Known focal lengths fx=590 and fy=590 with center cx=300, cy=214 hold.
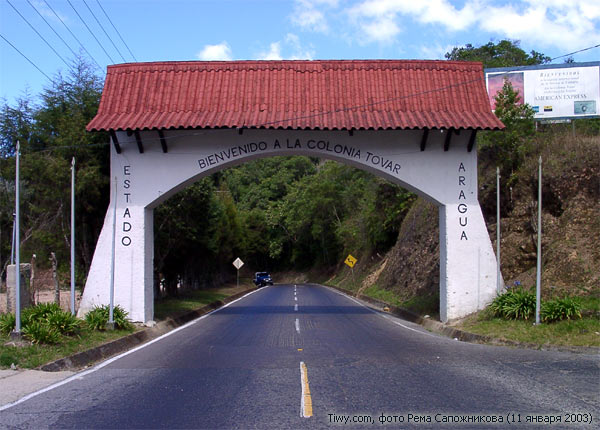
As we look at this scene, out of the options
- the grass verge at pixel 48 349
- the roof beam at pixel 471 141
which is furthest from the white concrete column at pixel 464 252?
the grass verge at pixel 48 349

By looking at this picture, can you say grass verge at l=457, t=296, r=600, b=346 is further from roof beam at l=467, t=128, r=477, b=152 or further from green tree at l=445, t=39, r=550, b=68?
green tree at l=445, t=39, r=550, b=68

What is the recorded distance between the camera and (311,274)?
268 feet

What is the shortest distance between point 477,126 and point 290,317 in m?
9.25

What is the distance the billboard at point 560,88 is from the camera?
2489cm

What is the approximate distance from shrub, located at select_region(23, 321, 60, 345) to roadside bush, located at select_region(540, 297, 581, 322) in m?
10.8

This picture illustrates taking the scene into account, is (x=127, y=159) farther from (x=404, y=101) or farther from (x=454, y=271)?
(x=454, y=271)

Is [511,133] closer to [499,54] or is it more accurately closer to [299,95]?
[299,95]

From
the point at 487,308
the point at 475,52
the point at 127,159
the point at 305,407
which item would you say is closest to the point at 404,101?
the point at 487,308

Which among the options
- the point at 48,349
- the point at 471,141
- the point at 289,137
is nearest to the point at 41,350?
the point at 48,349

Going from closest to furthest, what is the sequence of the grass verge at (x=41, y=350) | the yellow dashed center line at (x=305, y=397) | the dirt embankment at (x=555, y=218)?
1. the yellow dashed center line at (x=305, y=397)
2. the grass verge at (x=41, y=350)
3. the dirt embankment at (x=555, y=218)

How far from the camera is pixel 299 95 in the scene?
17938 mm

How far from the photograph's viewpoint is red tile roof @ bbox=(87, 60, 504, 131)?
16.8m

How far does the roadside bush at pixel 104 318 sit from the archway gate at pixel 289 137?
3.28 feet

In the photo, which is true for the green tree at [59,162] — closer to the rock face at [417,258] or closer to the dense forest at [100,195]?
the dense forest at [100,195]
